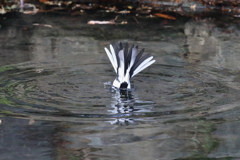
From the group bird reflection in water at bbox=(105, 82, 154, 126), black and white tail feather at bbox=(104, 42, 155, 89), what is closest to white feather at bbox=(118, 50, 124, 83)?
black and white tail feather at bbox=(104, 42, 155, 89)

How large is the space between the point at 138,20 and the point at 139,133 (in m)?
5.24

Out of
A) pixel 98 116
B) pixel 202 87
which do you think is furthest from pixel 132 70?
pixel 98 116

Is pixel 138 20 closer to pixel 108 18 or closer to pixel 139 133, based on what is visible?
pixel 108 18

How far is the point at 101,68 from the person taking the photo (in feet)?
18.7

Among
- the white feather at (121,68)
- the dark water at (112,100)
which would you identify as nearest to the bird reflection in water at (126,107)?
the dark water at (112,100)

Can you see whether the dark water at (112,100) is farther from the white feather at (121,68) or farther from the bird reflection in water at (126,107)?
the white feather at (121,68)

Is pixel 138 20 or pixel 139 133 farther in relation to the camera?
pixel 138 20

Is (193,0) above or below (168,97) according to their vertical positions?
above

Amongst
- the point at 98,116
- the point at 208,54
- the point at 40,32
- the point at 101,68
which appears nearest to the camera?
the point at 98,116

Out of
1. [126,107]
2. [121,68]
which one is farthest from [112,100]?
[121,68]

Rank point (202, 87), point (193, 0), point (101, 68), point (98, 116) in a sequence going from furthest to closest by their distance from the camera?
point (193, 0) < point (101, 68) < point (202, 87) < point (98, 116)

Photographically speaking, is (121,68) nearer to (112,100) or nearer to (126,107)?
(112,100)

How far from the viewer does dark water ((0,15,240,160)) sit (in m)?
3.36

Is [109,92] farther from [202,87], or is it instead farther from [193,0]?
[193,0]
